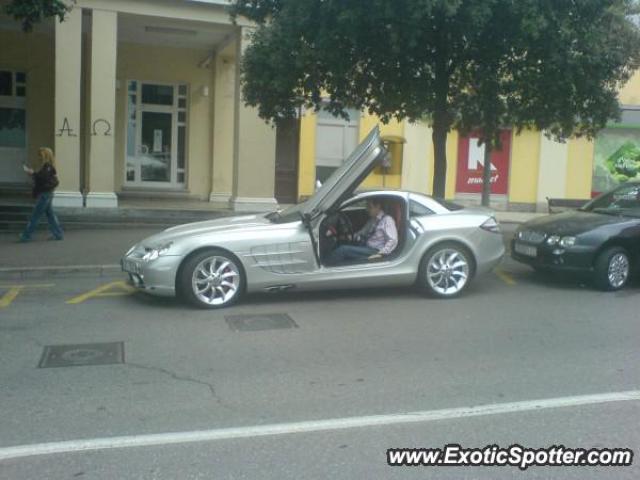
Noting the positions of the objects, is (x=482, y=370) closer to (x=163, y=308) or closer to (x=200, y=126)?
(x=163, y=308)

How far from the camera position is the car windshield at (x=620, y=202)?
10.8m

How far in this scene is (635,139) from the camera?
2495 cm

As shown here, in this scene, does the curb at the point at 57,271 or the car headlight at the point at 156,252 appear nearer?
the car headlight at the point at 156,252

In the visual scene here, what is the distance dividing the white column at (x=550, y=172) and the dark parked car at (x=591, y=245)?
1362cm

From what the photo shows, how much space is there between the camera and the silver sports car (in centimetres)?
853

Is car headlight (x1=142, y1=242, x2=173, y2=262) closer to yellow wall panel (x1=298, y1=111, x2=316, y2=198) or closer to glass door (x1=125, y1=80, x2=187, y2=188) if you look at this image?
glass door (x1=125, y1=80, x2=187, y2=188)

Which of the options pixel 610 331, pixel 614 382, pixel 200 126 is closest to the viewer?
pixel 614 382

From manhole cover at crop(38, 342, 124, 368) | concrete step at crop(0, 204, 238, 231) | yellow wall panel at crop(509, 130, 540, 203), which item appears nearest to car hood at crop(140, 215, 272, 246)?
manhole cover at crop(38, 342, 124, 368)

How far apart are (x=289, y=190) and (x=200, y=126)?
3.38 metres

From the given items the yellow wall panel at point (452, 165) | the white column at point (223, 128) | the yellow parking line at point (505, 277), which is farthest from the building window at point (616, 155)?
the yellow parking line at point (505, 277)

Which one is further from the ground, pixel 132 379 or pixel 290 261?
pixel 290 261

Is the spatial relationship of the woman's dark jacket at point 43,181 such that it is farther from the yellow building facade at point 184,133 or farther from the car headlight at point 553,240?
the car headlight at point 553,240

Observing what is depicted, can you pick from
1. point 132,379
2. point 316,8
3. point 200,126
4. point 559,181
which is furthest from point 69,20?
point 559,181

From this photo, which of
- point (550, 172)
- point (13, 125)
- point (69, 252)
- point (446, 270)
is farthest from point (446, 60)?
point (550, 172)
